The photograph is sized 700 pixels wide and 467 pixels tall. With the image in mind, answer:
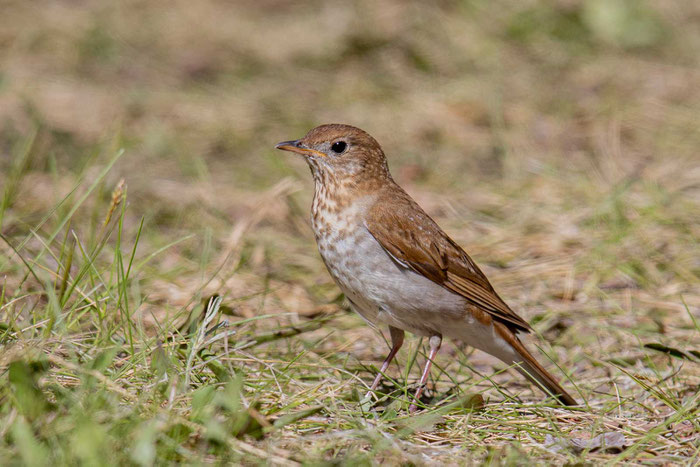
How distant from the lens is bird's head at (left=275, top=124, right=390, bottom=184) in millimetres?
4500

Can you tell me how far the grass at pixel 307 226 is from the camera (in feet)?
10.3

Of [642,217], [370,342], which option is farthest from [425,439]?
[642,217]

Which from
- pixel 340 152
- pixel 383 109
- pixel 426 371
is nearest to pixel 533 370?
pixel 426 371

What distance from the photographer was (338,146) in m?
4.57

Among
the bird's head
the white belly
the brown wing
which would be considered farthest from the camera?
the bird's head

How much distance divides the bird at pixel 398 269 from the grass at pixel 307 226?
0.66 ft

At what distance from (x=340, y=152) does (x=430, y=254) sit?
769 mm

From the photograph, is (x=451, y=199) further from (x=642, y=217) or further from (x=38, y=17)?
(x=38, y=17)

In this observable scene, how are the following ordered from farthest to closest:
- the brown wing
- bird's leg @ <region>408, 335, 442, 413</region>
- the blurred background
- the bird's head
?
the blurred background < the bird's head < the brown wing < bird's leg @ <region>408, 335, 442, 413</region>

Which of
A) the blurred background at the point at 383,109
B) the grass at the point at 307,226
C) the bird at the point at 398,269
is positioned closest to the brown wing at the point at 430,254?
the bird at the point at 398,269

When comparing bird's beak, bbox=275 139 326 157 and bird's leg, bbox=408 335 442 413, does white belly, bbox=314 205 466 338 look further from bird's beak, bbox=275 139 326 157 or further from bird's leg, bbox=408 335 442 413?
bird's beak, bbox=275 139 326 157

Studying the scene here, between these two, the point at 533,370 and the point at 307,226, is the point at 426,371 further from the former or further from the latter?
the point at 307,226

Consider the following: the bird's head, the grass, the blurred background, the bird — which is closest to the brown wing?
the bird

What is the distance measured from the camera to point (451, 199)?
690 cm
